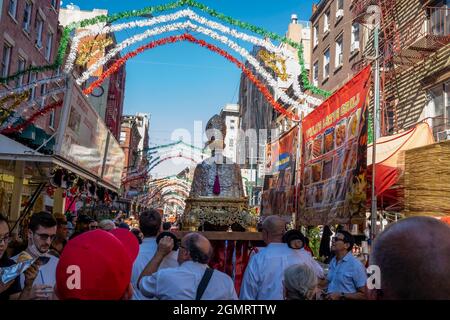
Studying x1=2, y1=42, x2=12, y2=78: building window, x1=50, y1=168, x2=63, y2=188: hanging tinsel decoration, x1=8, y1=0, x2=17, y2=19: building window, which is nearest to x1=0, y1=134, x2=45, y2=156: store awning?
x1=50, y1=168, x2=63, y2=188: hanging tinsel decoration

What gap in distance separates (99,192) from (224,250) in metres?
8.91

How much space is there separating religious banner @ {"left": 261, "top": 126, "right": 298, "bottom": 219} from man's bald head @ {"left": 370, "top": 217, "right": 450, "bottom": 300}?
9.85 m

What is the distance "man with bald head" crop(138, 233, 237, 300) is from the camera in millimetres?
3359

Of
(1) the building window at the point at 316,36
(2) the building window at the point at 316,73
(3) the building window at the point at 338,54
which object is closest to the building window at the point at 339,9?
(3) the building window at the point at 338,54

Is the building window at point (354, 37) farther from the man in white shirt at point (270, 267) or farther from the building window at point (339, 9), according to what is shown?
the man in white shirt at point (270, 267)

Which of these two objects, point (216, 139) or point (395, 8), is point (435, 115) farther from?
point (216, 139)

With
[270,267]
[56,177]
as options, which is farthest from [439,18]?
[270,267]

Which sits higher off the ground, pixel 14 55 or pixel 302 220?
pixel 14 55

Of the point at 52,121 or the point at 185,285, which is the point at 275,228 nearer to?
the point at 185,285

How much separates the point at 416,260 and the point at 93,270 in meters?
1.42

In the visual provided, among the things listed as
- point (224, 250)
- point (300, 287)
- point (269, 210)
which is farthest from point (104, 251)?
point (269, 210)

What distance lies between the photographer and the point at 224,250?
6770mm

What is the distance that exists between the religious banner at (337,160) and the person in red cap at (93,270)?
5.27m

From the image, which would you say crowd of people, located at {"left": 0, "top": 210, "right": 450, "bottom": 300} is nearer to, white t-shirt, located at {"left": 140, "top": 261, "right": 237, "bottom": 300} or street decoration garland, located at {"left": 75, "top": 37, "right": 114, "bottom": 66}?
white t-shirt, located at {"left": 140, "top": 261, "right": 237, "bottom": 300}
